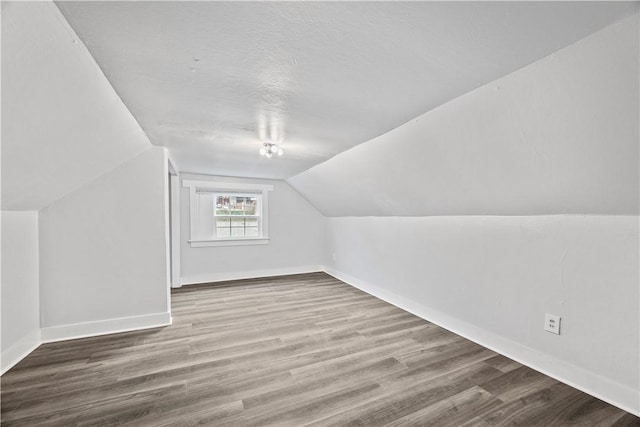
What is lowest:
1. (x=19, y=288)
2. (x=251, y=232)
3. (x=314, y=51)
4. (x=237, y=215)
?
(x=19, y=288)

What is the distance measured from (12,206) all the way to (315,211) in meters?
4.13

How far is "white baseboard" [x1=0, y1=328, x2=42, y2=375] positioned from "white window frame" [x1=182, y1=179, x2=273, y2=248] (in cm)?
230

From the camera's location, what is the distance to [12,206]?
2.06 m

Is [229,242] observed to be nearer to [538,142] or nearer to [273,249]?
[273,249]

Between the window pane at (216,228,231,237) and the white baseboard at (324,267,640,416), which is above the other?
the window pane at (216,228,231,237)

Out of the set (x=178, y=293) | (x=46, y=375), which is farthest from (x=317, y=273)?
(x=46, y=375)

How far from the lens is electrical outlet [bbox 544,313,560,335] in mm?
1970

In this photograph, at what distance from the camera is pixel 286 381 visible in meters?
1.91

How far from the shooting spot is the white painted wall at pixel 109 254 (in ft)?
8.23

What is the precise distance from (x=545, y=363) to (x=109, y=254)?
12.8 ft

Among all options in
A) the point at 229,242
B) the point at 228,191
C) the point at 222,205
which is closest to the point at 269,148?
the point at 228,191

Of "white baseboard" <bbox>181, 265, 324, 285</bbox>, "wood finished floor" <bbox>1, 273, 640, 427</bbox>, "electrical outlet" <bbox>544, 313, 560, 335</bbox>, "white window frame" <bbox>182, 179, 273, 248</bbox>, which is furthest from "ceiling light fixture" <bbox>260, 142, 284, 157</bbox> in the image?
"white baseboard" <bbox>181, 265, 324, 285</bbox>

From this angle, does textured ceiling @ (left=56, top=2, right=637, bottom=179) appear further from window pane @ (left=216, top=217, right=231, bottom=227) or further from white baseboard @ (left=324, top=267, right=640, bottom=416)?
window pane @ (left=216, top=217, right=231, bottom=227)

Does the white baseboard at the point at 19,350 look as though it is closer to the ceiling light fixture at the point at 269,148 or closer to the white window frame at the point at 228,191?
the white window frame at the point at 228,191
